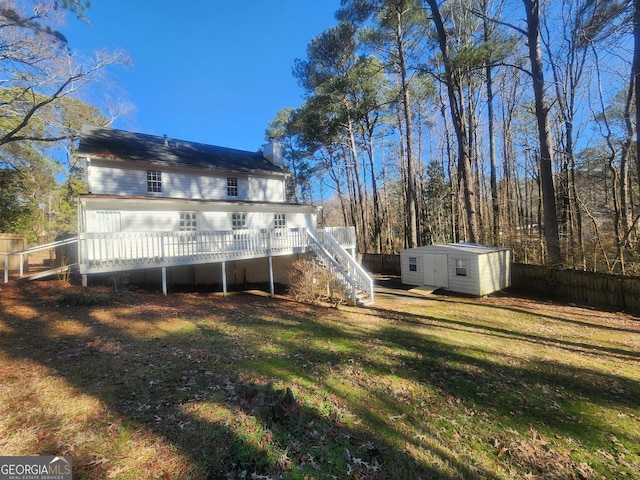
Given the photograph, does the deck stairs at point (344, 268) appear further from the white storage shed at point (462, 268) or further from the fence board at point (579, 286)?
the fence board at point (579, 286)

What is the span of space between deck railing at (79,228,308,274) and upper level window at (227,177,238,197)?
5.73 metres

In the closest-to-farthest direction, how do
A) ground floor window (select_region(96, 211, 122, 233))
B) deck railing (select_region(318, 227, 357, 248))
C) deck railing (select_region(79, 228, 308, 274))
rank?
deck railing (select_region(79, 228, 308, 274)), ground floor window (select_region(96, 211, 122, 233)), deck railing (select_region(318, 227, 357, 248))

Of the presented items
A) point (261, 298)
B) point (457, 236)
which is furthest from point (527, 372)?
point (457, 236)

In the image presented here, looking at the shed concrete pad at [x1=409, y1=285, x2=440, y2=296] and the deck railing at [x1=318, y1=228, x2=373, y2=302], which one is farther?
the shed concrete pad at [x1=409, y1=285, x2=440, y2=296]

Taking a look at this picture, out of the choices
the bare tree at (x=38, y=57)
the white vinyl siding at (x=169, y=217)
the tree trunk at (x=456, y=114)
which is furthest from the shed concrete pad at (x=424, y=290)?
the bare tree at (x=38, y=57)

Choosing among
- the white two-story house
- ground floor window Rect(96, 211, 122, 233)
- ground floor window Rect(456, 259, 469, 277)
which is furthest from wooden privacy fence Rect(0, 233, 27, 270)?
ground floor window Rect(456, 259, 469, 277)

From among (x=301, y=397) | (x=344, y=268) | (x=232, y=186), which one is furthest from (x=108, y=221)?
(x=301, y=397)

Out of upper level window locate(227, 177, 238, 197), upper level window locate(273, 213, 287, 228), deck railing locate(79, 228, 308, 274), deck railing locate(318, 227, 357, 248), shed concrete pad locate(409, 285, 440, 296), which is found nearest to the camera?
deck railing locate(79, 228, 308, 274)

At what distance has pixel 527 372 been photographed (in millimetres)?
5359

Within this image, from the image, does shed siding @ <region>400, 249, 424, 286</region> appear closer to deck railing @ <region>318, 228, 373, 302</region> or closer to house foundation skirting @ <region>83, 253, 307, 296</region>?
deck railing @ <region>318, 228, 373, 302</region>

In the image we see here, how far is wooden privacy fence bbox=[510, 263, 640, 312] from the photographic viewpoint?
1009 cm

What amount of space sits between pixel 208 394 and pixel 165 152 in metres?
14.9

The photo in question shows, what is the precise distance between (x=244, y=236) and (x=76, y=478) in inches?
364

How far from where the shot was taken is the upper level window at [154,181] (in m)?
13.6
